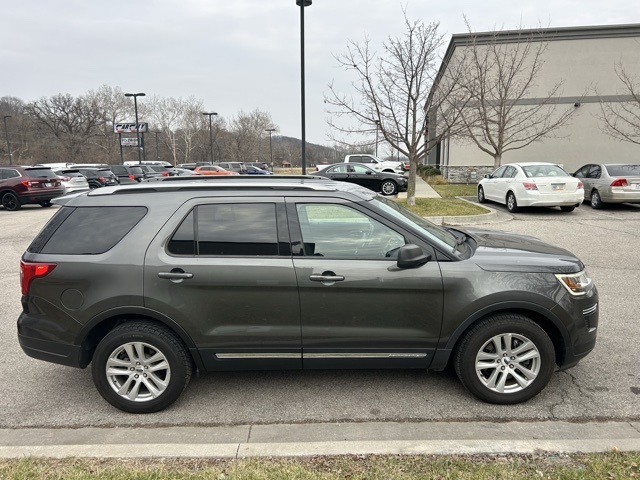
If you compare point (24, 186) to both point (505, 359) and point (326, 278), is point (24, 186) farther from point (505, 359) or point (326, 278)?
point (505, 359)

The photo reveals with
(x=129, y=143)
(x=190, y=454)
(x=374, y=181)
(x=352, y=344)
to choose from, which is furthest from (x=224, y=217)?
(x=129, y=143)

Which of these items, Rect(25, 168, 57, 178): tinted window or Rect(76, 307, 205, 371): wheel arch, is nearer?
Rect(76, 307, 205, 371): wheel arch

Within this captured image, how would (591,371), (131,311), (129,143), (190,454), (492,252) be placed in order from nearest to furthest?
(190,454), (131,311), (492,252), (591,371), (129,143)

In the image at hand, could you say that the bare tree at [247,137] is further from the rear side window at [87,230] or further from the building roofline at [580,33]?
the rear side window at [87,230]

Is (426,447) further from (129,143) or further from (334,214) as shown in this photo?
(129,143)

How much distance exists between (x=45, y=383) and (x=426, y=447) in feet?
10.7

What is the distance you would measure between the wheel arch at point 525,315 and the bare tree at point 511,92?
17.8 metres

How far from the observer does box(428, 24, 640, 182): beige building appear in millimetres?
24000

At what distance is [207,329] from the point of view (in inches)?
121

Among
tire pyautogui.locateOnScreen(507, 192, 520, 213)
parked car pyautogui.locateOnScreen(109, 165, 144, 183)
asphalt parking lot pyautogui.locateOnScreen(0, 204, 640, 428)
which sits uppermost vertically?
parked car pyautogui.locateOnScreen(109, 165, 144, 183)

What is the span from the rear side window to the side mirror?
1.99 metres

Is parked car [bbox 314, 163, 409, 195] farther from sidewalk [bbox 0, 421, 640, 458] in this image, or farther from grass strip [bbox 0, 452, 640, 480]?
grass strip [bbox 0, 452, 640, 480]

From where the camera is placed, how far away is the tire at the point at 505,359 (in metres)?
3.05

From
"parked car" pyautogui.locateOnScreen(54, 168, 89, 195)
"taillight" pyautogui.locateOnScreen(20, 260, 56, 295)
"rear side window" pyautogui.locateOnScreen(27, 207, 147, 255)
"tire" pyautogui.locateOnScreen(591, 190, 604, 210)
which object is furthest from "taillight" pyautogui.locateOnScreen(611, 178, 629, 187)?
"parked car" pyautogui.locateOnScreen(54, 168, 89, 195)
